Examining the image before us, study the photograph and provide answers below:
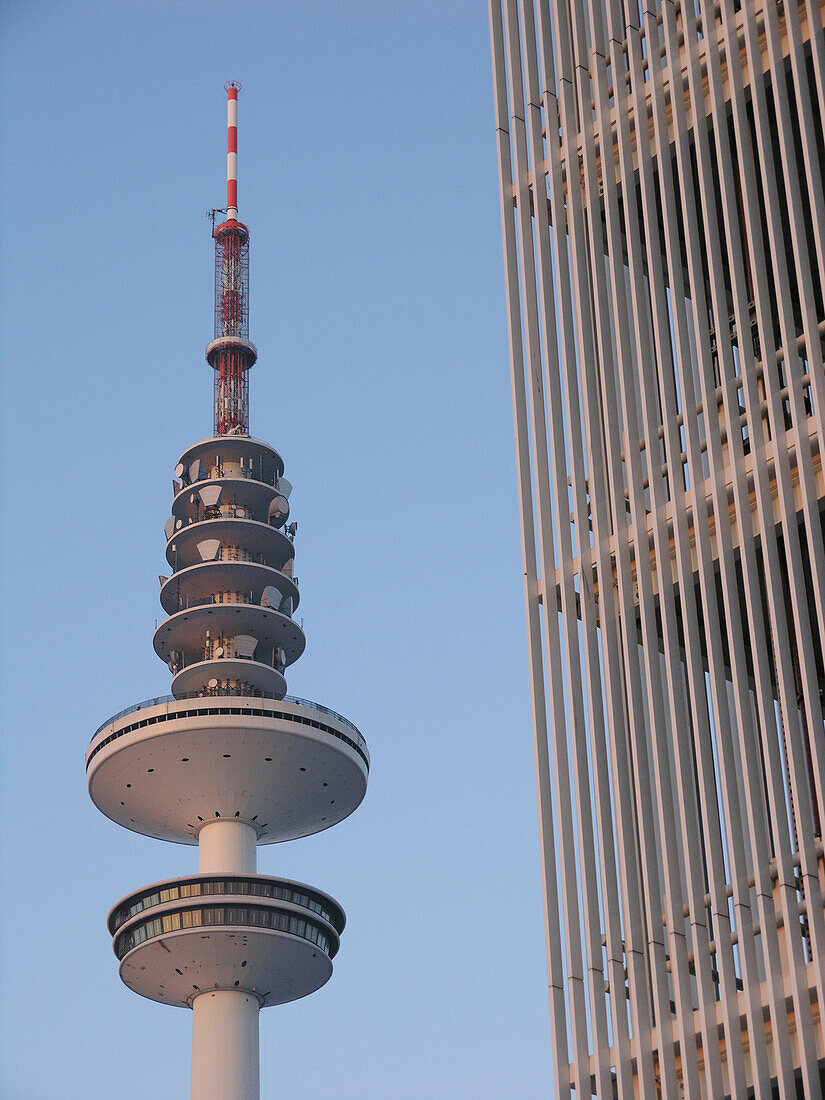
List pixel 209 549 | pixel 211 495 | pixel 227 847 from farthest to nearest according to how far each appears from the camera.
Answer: pixel 211 495 < pixel 209 549 < pixel 227 847

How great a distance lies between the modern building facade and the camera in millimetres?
21297

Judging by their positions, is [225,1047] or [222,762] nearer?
[225,1047]

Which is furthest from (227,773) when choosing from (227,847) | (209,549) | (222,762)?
(209,549)

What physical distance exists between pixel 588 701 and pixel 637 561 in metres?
2.16

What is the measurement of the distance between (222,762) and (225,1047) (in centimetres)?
1561

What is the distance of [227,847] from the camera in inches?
3841

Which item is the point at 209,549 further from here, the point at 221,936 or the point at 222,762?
the point at 221,936

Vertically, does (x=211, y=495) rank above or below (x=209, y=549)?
above

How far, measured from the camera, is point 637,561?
969 inches

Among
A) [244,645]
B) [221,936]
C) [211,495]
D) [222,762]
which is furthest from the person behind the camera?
[211,495]

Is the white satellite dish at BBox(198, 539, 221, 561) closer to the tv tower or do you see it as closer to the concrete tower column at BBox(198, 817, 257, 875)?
the tv tower

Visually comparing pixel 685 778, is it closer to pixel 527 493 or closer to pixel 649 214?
pixel 527 493

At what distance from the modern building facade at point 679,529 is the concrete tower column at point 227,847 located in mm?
72023

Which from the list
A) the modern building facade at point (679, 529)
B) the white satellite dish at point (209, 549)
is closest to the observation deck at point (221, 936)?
A: the white satellite dish at point (209, 549)
